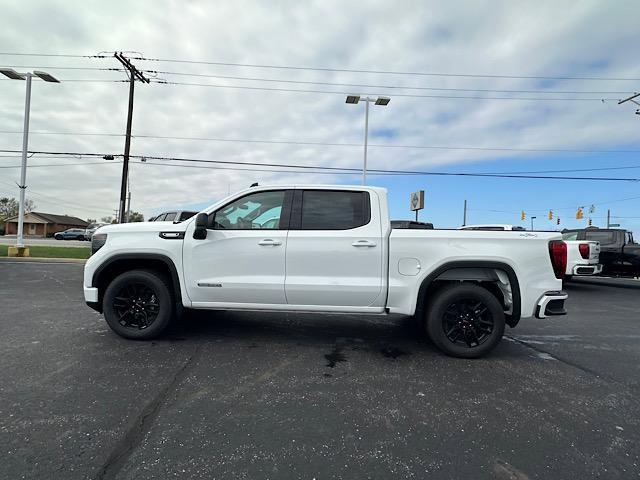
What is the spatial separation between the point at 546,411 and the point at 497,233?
1855 mm

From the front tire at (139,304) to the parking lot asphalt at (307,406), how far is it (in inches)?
7.1

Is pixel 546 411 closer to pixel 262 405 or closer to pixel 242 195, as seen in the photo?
pixel 262 405

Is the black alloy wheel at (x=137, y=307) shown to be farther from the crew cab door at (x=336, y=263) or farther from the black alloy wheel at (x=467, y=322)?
the black alloy wheel at (x=467, y=322)

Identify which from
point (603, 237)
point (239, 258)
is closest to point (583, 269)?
point (603, 237)

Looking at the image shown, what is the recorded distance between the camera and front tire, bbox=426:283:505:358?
407cm

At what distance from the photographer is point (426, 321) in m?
4.20

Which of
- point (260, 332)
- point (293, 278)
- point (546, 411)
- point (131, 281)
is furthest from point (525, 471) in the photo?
point (131, 281)

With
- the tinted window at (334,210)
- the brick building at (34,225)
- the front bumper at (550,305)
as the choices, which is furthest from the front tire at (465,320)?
the brick building at (34,225)

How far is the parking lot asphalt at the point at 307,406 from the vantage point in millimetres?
2250

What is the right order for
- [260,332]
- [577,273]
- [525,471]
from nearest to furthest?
[525,471]
[260,332]
[577,273]

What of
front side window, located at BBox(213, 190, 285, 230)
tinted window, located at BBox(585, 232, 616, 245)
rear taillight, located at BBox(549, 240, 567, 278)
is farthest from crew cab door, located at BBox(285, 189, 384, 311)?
tinted window, located at BBox(585, 232, 616, 245)

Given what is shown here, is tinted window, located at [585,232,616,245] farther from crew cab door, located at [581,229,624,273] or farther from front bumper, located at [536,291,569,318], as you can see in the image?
front bumper, located at [536,291,569,318]

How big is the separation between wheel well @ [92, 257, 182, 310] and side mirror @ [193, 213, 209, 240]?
54 cm

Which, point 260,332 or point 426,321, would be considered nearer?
point 426,321
